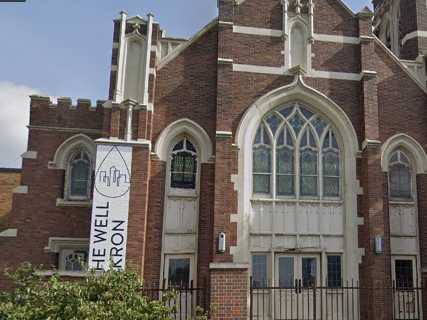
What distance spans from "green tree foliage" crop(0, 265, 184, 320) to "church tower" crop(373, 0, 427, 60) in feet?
42.5

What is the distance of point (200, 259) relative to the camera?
46.2 ft

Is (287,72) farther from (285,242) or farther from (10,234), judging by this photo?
(10,234)

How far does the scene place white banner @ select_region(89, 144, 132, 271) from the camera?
13039mm

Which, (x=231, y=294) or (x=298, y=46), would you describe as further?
(x=298, y=46)

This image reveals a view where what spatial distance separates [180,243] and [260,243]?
229cm

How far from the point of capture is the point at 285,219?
14.8 m

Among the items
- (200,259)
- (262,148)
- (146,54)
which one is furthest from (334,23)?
(200,259)

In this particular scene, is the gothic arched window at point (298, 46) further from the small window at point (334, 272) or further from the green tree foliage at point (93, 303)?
the green tree foliage at point (93, 303)

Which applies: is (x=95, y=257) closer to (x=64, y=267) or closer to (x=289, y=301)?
(x=64, y=267)

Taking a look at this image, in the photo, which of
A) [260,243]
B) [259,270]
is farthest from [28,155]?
[259,270]

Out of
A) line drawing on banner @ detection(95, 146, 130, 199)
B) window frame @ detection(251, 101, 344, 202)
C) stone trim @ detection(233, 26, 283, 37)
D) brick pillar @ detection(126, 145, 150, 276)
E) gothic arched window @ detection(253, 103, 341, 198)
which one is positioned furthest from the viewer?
stone trim @ detection(233, 26, 283, 37)

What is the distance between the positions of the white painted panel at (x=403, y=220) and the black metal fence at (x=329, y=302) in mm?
1741

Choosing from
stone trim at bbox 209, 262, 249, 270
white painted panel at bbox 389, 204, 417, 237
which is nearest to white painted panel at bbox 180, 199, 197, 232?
stone trim at bbox 209, 262, 249, 270

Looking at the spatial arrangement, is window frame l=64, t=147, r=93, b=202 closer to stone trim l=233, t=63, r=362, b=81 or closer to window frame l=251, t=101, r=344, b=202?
window frame l=251, t=101, r=344, b=202
